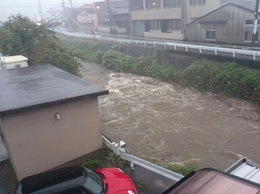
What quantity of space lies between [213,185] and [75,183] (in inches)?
122

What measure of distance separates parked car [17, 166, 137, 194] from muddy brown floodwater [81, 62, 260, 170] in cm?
538

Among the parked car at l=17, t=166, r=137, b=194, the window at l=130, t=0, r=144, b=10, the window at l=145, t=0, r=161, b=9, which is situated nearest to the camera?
the parked car at l=17, t=166, r=137, b=194

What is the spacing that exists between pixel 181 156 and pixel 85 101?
561 centimetres

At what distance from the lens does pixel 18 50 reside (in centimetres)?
1975

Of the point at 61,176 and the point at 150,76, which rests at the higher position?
the point at 61,176

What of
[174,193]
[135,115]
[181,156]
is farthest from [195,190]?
[135,115]

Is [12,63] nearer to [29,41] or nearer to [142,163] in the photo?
[29,41]

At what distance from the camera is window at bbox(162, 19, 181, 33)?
33875 mm

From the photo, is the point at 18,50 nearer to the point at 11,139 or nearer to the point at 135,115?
the point at 135,115

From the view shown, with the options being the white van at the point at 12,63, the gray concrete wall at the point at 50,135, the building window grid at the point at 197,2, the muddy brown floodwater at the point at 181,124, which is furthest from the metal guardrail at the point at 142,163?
the building window grid at the point at 197,2

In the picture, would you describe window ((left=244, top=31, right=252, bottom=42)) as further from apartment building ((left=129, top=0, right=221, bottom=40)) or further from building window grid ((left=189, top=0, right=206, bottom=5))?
building window grid ((left=189, top=0, right=206, bottom=5))

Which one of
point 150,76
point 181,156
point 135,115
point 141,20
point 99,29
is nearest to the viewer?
point 181,156

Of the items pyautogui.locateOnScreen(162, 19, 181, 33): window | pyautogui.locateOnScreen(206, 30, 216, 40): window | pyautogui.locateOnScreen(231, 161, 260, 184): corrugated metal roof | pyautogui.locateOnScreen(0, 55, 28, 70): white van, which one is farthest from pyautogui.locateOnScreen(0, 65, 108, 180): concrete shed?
pyautogui.locateOnScreen(162, 19, 181, 33): window

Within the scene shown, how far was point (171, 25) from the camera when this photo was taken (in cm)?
3506
